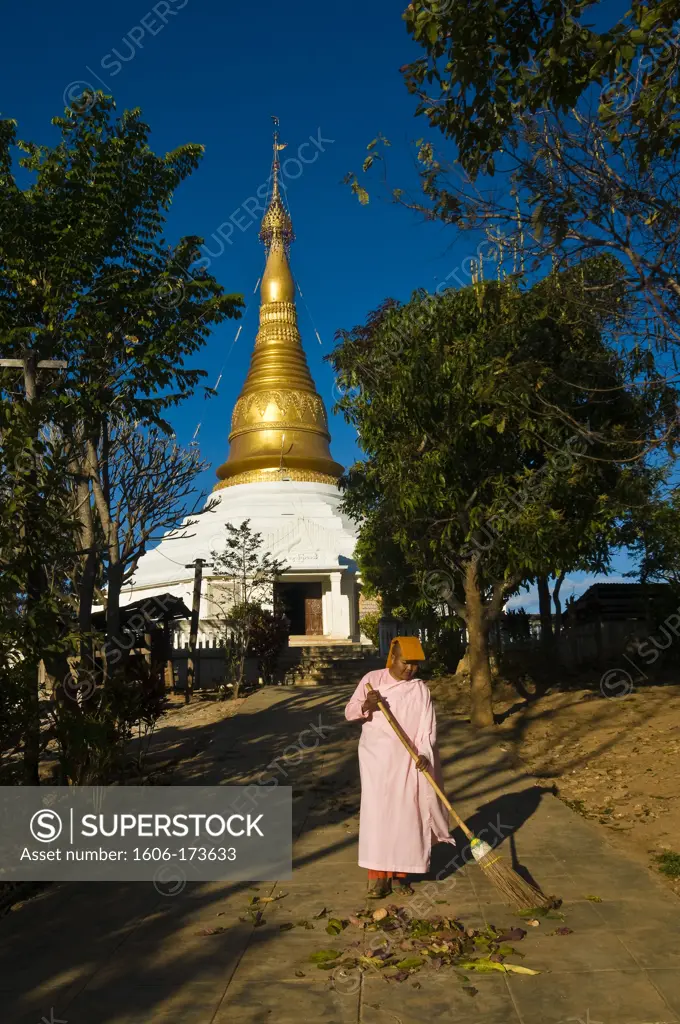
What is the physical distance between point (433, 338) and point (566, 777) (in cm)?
619

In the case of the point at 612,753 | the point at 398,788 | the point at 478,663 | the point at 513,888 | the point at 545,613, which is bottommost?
the point at 513,888

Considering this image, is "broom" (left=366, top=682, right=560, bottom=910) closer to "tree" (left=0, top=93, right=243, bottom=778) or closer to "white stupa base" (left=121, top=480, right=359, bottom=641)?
"tree" (left=0, top=93, right=243, bottom=778)

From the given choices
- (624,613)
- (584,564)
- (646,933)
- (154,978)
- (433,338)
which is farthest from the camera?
(624,613)

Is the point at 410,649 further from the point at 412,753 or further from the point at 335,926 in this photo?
the point at 335,926

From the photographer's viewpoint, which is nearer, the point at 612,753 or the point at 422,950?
the point at 422,950

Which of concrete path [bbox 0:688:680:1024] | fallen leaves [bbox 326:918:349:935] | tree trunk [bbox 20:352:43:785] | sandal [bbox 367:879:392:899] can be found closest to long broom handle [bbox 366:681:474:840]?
concrete path [bbox 0:688:680:1024]

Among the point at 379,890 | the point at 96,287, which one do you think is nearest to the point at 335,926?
the point at 379,890

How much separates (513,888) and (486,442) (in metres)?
8.24

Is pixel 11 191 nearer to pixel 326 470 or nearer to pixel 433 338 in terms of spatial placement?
pixel 433 338

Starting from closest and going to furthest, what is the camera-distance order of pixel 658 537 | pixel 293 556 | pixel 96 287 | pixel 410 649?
pixel 410 649, pixel 96 287, pixel 658 537, pixel 293 556

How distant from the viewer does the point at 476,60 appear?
5527 mm

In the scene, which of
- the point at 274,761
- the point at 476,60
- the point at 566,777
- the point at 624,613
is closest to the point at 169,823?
the point at 274,761

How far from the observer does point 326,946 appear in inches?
191

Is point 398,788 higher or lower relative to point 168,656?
lower
